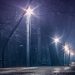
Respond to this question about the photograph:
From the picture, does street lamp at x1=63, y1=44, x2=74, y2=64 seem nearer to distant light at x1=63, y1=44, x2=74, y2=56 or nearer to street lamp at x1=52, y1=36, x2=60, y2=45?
distant light at x1=63, y1=44, x2=74, y2=56

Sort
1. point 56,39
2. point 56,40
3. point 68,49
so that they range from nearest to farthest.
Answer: point 56,40, point 56,39, point 68,49

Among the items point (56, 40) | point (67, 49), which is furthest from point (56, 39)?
point (67, 49)

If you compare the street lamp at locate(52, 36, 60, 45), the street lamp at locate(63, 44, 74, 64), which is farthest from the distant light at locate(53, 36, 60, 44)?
the street lamp at locate(63, 44, 74, 64)

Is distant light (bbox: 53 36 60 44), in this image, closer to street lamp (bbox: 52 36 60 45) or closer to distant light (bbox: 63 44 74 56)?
street lamp (bbox: 52 36 60 45)

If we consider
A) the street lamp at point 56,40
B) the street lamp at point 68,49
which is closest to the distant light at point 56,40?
the street lamp at point 56,40

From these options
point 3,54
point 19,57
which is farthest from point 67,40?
point 3,54

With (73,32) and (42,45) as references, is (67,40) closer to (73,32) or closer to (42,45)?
(73,32)

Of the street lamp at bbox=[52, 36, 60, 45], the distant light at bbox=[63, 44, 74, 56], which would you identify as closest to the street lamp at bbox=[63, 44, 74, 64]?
the distant light at bbox=[63, 44, 74, 56]

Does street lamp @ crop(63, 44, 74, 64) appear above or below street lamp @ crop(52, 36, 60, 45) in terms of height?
below

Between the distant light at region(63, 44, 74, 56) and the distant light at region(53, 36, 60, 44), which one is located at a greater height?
the distant light at region(53, 36, 60, 44)

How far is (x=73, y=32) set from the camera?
20.0m

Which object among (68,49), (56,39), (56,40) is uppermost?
(56,39)

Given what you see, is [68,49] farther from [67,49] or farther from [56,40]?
[56,40]

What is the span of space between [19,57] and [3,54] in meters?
1.77
